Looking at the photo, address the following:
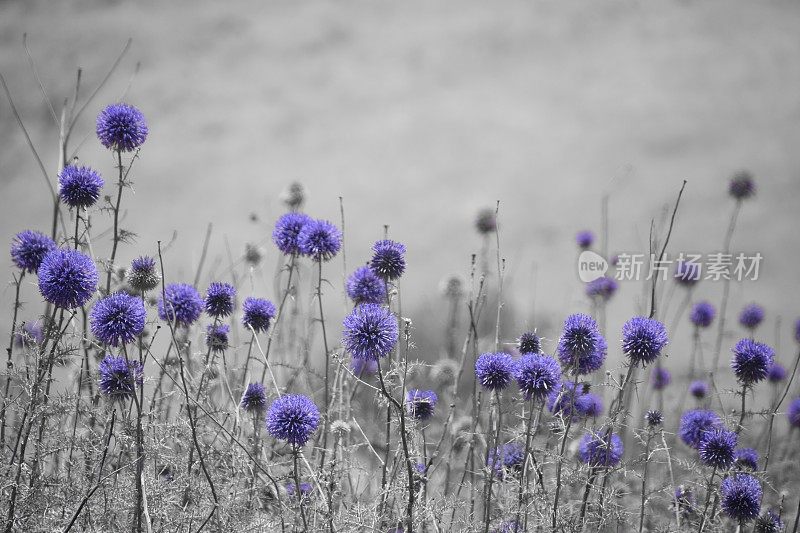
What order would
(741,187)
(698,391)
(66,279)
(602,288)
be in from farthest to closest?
1. (741,187)
2. (602,288)
3. (698,391)
4. (66,279)

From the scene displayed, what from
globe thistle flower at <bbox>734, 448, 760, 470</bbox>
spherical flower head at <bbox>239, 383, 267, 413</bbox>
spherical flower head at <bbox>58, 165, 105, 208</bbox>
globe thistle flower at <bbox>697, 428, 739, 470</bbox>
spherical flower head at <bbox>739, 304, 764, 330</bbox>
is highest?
spherical flower head at <bbox>58, 165, 105, 208</bbox>

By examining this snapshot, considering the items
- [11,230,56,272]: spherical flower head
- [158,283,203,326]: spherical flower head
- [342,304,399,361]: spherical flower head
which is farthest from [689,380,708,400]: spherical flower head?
[11,230,56,272]: spherical flower head

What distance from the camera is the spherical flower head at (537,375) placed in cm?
297

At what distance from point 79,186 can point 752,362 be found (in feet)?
11.1

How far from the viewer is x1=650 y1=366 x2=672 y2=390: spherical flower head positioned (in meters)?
5.61

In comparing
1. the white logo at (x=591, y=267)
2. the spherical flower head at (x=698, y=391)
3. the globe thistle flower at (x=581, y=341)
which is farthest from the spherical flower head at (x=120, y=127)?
the spherical flower head at (x=698, y=391)

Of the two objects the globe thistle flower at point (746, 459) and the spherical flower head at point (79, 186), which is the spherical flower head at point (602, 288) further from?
the spherical flower head at point (79, 186)

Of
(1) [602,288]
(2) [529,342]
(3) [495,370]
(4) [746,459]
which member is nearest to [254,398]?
(3) [495,370]

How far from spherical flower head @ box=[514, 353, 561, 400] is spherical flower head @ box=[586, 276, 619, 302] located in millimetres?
2506

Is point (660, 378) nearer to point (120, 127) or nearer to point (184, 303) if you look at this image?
point (184, 303)

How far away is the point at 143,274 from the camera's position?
3.30 m

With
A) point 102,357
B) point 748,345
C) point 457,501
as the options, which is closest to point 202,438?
point 102,357

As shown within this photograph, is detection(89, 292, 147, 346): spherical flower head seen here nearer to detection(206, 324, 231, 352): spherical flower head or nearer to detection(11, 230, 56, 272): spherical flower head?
detection(206, 324, 231, 352): spherical flower head

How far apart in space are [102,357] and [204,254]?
3.92 feet
